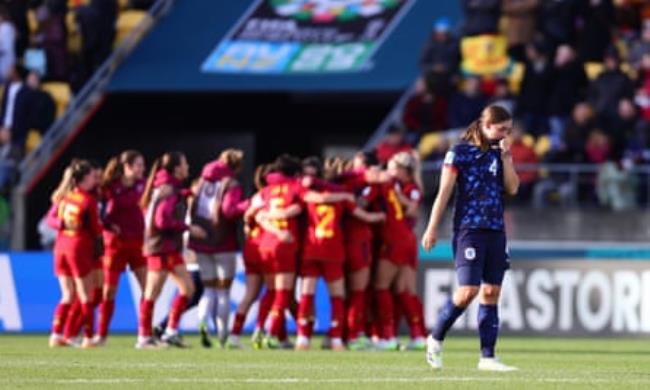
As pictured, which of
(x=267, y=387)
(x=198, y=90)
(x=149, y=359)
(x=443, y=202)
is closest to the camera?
(x=267, y=387)

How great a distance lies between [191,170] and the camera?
33812mm

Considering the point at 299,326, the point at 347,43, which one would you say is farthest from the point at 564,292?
the point at 347,43

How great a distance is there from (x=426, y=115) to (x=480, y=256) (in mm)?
15061

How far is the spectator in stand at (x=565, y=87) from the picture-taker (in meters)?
29.8

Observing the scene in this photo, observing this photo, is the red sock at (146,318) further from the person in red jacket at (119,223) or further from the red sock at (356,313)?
the red sock at (356,313)

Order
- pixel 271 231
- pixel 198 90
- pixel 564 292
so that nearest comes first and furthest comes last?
pixel 271 231 < pixel 564 292 < pixel 198 90

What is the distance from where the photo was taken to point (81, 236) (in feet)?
70.3

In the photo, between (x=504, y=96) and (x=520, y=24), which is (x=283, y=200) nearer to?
(x=504, y=96)

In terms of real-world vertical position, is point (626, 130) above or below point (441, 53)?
below

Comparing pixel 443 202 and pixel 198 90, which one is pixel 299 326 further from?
pixel 198 90

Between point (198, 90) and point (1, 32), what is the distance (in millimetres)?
3334

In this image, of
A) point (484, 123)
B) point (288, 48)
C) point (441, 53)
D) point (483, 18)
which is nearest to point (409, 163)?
point (484, 123)

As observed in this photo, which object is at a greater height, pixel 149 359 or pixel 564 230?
pixel 149 359

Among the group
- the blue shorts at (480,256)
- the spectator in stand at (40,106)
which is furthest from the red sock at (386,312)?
the spectator in stand at (40,106)
